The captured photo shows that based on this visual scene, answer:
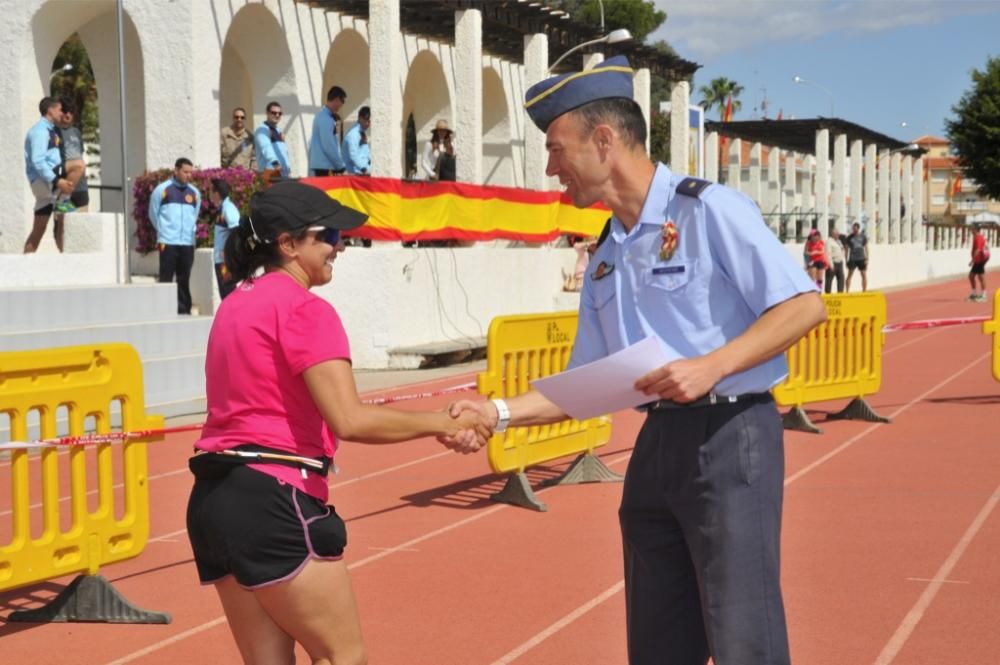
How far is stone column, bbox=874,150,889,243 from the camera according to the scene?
186ft

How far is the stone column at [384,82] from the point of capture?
19.7 m

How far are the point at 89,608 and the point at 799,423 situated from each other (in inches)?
308

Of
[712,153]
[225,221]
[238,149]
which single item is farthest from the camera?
[712,153]

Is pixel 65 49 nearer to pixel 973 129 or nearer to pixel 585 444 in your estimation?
pixel 973 129

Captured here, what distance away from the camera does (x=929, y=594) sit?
7016 mm

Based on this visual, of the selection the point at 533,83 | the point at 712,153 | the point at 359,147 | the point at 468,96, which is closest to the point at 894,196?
the point at 712,153

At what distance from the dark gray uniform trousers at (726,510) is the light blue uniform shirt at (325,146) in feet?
50.7

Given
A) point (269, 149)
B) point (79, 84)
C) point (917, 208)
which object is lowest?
point (269, 149)

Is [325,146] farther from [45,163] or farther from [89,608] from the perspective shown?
[89,608]

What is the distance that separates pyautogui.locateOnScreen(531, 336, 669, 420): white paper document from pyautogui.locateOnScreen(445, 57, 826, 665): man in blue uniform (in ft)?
0.15

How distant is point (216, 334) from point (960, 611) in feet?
14.0

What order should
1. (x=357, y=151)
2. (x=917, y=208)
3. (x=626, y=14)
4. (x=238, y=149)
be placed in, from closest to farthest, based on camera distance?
(x=357, y=151) → (x=238, y=149) → (x=917, y=208) → (x=626, y=14)

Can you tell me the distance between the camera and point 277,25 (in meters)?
22.9

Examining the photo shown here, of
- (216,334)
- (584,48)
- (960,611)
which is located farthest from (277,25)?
(216,334)
